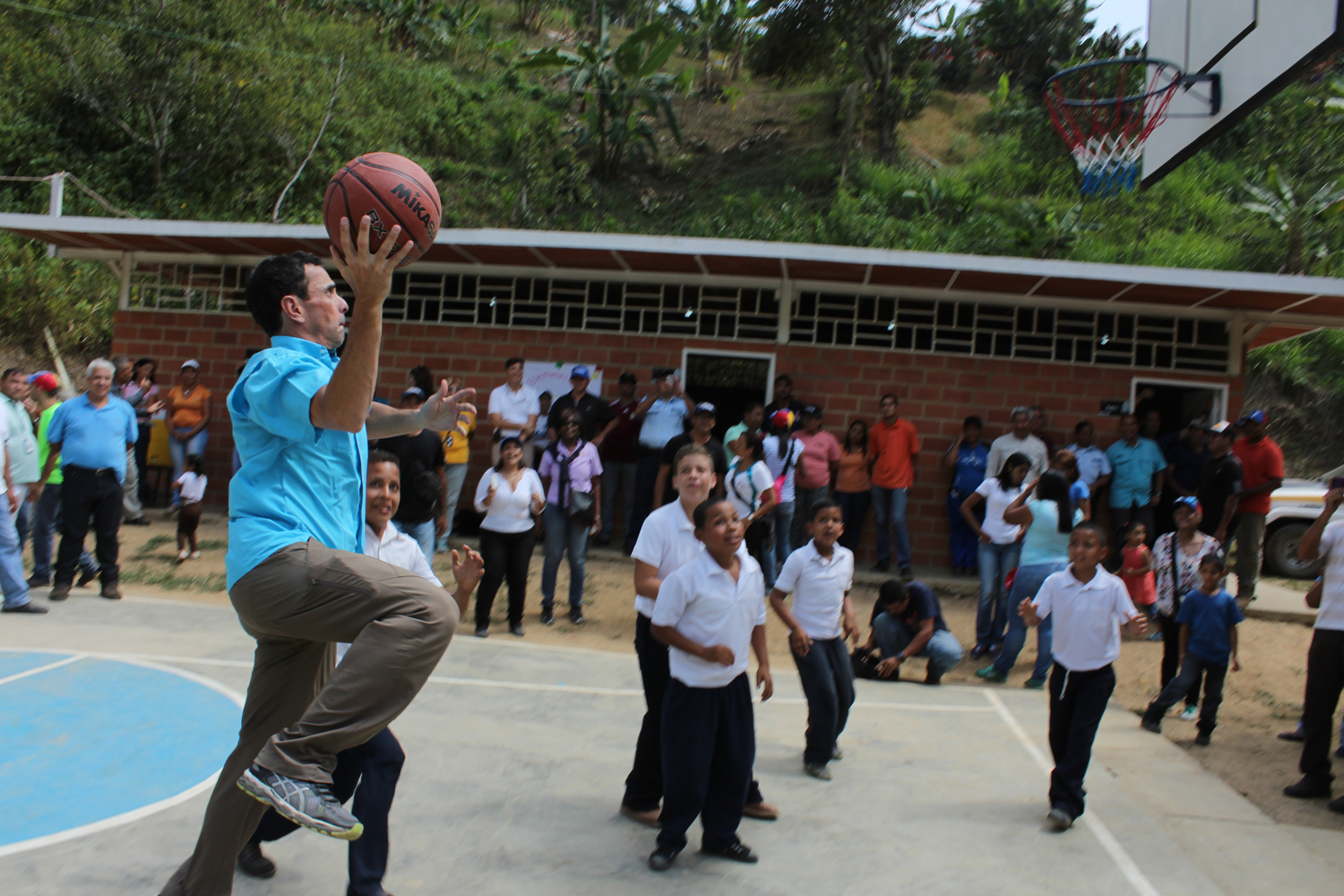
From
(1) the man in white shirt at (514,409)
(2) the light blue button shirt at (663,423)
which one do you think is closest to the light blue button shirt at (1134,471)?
(2) the light blue button shirt at (663,423)

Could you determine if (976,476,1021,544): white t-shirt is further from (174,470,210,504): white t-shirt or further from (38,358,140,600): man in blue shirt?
(174,470,210,504): white t-shirt

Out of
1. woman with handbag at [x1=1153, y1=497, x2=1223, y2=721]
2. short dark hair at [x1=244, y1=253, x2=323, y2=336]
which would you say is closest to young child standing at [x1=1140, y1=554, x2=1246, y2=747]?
woman with handbag at [x1=1153, y1=497, x2=1223, y2=721]

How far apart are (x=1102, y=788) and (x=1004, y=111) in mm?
27747

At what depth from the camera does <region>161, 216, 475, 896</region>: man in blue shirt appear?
8.27 ft

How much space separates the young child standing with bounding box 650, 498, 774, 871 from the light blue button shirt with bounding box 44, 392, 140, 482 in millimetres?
6097

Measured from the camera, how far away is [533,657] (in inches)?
301

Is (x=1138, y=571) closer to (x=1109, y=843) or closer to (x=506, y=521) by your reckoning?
(x=1109, y=843)

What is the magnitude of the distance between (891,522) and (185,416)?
28.6 feet

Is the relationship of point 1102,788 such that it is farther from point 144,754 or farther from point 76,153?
point 76,153

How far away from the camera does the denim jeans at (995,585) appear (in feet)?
28.1

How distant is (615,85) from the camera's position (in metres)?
24.1

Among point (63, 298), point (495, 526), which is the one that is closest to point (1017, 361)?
point (495, 526)

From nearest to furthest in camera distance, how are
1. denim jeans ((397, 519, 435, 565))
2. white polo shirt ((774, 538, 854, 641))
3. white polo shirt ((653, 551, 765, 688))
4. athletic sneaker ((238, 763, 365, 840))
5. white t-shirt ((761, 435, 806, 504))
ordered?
athletic sneaker ((238, 763, 365, 840)), white polo shirt ((653, 551, 765, 688)), white polo shirt ((774, 538, 854, 641)), denim jeans ((397, 519, 435, 565)), white t-shirt ((761, 435, 806, 504))

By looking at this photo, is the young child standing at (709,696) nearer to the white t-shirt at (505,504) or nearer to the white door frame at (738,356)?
A: the white t-shirt at (505,504)
